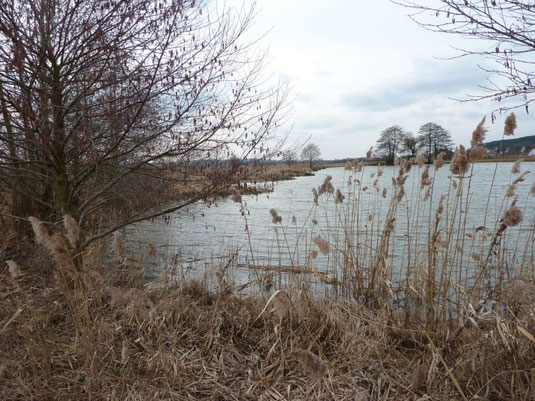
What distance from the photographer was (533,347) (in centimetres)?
257

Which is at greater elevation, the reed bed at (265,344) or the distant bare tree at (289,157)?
the distant bare tree at (289,157)

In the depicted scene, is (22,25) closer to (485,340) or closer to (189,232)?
(485,340)

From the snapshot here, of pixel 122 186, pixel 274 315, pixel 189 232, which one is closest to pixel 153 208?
pixel 122 186

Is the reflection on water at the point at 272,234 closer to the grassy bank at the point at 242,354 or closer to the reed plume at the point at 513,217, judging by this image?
the grassy bank at the point at 242,354

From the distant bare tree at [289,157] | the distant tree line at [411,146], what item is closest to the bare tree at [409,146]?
the distant tree line at [411,146]

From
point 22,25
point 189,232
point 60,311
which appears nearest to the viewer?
point 22,25

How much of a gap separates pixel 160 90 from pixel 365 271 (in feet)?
10.1

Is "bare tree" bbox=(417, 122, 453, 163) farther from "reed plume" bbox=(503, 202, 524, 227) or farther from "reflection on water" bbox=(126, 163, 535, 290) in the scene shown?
"reed plume" bbox=(503, 202, 524, 227)

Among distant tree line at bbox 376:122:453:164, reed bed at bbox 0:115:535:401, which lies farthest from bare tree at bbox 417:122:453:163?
reed bed at bbox 0:115:535:401

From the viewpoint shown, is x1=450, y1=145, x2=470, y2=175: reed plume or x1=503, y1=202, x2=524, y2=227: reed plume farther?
x1=450, y1=145, x2=470, y2=175: reed plume

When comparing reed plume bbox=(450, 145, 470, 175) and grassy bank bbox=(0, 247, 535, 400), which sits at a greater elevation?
reed plume bbox=(450, 145, 470, 175)

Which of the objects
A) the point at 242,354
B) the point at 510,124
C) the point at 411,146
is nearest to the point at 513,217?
the point at 510,124

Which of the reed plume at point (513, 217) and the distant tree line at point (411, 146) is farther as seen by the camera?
the distant tree line at point (411, 146)

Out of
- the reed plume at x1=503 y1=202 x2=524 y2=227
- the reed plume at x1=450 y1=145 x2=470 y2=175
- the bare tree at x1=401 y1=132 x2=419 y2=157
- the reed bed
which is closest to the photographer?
the reed plume at x1=503 y1=202 x2=524 y2=227
